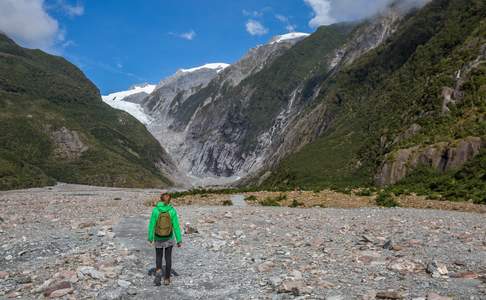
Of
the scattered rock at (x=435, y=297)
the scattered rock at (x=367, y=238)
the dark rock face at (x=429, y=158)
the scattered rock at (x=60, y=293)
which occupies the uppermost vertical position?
the dark rock face at (x=429, y=158)

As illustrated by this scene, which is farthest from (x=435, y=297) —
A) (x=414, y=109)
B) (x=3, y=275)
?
(x=414, y=109)

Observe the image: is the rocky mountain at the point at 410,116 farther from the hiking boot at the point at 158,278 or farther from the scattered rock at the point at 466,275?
the hiking boot at the point at 158,278

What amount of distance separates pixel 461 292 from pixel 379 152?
55.5m

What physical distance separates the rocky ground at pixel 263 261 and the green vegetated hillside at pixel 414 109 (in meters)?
14.3

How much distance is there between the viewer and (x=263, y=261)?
43.2 feet

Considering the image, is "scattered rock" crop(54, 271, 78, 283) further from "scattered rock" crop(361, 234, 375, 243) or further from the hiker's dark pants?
"scattered rock" crop(361, 234, 375, 243)

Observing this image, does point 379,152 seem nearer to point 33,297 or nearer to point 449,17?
point 449,17

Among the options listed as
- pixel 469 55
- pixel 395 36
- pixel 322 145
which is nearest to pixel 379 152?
pixel 469 55

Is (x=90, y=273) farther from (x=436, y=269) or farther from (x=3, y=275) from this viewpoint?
(x=436, y=269)

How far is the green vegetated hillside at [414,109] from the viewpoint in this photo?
128 feet

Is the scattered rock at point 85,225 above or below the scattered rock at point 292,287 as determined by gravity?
above

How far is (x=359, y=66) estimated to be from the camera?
12825 centimetres

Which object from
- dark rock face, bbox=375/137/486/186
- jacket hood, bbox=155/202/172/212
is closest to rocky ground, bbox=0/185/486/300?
jacket hood, bbox=155/202/172/212

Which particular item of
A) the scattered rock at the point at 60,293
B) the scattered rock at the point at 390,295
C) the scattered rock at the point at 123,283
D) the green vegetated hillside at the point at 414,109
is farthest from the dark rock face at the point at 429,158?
the scattered rock at the point at 60,293
